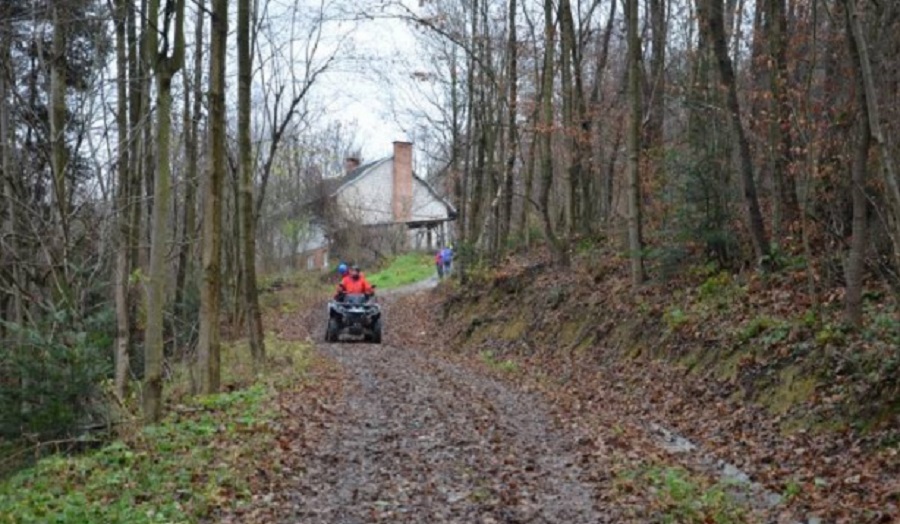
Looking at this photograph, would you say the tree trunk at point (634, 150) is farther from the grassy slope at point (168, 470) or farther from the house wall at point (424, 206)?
the house wall at point (424, 206)

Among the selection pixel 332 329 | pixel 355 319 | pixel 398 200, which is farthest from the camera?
pixel 398 200

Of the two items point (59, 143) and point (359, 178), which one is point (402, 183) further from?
point (59, 143)

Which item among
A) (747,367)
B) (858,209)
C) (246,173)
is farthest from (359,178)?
(858,209)

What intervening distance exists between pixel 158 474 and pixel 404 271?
42.8 metres

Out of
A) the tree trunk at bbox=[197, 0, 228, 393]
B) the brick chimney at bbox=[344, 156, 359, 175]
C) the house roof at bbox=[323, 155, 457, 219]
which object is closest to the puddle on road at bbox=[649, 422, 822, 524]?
the tree trunk at bbox=[197, 0, 228, 393]

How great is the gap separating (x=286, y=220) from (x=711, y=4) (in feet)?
139

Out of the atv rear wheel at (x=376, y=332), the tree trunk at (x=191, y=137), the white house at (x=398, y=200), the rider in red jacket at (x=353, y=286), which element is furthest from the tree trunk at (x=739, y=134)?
the white house at (x=398, y=200)

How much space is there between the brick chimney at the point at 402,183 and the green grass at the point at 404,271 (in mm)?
6834

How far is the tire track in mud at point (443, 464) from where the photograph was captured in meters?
7.62

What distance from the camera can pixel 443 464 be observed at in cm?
928

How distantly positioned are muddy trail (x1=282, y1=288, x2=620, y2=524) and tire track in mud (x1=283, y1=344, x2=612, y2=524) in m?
0.01

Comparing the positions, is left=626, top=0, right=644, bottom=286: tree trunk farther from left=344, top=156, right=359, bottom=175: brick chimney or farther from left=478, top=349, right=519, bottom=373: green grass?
left=344, top=156, right=359, bottom=175: brick chimney

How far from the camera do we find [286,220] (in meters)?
54.0

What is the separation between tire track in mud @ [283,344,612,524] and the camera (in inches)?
300
